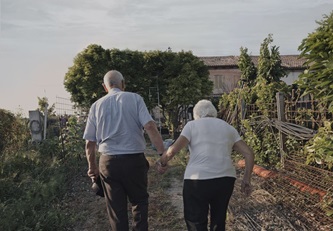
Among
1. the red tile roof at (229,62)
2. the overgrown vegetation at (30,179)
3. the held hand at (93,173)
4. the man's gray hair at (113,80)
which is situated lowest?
the overgrown vegetation at (30,179)

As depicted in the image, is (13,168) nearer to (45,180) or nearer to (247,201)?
(45,180)

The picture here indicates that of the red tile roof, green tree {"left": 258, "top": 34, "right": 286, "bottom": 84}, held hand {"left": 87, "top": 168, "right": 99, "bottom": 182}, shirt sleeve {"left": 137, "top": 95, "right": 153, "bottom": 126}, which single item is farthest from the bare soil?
the red tile roof

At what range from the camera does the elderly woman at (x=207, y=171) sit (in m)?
3.24

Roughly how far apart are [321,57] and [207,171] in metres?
1.43

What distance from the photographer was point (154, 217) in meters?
4.81

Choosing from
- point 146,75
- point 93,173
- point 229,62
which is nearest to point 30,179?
point 93,173

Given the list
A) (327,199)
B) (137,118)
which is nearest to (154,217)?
(137,118)

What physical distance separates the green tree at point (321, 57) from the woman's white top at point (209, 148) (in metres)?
0.90

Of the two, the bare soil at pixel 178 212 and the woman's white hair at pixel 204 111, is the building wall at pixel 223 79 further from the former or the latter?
the woman's white hair at pixel 204 111

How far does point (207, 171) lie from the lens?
324cm

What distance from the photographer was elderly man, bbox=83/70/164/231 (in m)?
3.54

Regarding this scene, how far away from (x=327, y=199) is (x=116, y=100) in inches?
107

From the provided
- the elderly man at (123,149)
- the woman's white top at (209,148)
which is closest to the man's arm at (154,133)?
the elderly man at (123,149)

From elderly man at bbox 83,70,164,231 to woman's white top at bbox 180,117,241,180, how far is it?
441 mm
